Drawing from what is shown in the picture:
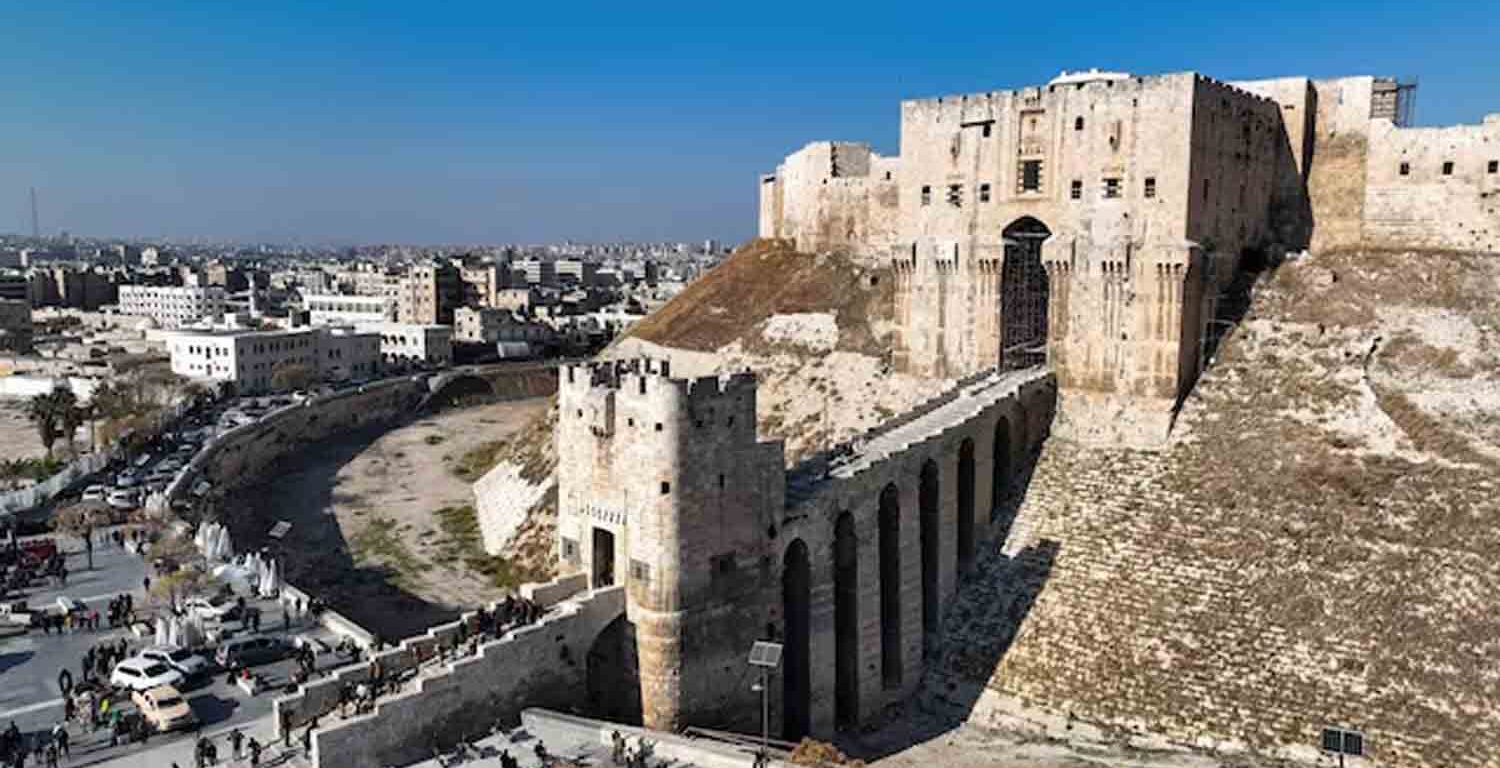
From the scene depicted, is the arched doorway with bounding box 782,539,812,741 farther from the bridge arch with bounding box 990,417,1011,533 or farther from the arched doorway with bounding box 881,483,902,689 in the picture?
the bridge arch with bounding box 990,417,1011,533

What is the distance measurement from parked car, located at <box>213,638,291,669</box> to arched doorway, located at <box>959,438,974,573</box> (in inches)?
995

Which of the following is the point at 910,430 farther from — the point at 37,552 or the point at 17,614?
the point at 37,552

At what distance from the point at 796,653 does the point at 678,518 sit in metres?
8.27

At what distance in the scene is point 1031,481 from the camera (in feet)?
158

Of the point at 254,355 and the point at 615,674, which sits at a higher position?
the point at 254,355

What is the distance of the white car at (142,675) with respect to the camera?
31438mm

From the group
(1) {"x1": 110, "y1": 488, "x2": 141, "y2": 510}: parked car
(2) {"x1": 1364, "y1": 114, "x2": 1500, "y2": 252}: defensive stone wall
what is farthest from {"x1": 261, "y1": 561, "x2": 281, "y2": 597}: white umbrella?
(2) {"x1": 1364, "y1": 114, "x2": 1500, "y2": 252}: defensive stone wall

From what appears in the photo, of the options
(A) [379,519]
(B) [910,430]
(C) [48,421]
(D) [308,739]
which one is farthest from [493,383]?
(D) [308,739]

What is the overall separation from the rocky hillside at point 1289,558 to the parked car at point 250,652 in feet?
74.1

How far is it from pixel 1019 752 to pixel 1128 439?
17761 mm

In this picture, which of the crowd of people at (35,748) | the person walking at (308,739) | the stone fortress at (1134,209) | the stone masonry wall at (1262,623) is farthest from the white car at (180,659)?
the stone fortress at (1134,209)

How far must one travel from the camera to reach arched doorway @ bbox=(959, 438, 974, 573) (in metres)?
45.7

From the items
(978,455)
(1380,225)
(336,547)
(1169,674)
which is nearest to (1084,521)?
(978,455)

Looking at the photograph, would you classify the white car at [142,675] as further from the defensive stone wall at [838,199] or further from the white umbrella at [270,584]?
the defensive stone wall at [838,199]
